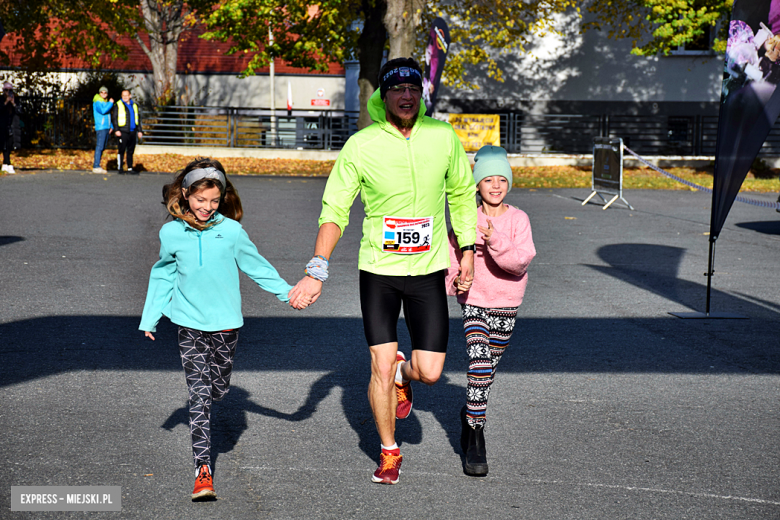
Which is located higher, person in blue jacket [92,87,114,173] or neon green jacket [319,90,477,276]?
person in blue jacket [92,87,114,173]

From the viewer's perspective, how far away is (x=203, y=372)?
392 cm

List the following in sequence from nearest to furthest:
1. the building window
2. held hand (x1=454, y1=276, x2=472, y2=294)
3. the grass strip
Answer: held hand (x1=454, y1=276, x2=472, y2=294)
the grass strip
the building window

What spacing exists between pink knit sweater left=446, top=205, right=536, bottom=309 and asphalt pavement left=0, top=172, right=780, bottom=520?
0.84m

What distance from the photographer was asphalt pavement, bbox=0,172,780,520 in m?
3.88

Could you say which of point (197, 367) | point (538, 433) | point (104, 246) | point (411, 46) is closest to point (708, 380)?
point (538, 433)

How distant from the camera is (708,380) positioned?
5887mm

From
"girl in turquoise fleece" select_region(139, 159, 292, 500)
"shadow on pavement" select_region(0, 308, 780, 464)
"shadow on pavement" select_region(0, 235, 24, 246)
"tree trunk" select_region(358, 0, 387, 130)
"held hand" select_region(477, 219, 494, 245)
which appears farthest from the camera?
"tree trunk" select_region(358, 0, 387, 130)

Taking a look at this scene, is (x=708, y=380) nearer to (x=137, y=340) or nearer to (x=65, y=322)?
(x=137, y=340)

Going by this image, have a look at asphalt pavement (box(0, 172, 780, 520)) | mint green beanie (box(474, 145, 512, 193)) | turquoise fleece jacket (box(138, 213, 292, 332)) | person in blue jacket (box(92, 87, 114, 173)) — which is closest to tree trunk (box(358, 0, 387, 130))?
person in blue jacket (box(92, 87, 114, 173))

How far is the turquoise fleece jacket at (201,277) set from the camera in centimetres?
393

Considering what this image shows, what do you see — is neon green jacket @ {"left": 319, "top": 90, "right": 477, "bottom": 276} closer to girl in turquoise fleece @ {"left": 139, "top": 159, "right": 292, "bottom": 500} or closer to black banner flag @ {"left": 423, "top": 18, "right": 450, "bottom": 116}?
girl in turquoise fleece @ {"left": 139, "top": 159, "right": 292, "bottom": 500}

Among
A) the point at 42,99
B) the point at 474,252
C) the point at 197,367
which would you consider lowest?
the point at 197,367

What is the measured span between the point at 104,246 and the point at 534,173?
57.1ft

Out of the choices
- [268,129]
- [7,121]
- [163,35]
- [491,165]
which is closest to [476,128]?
[268,129]
